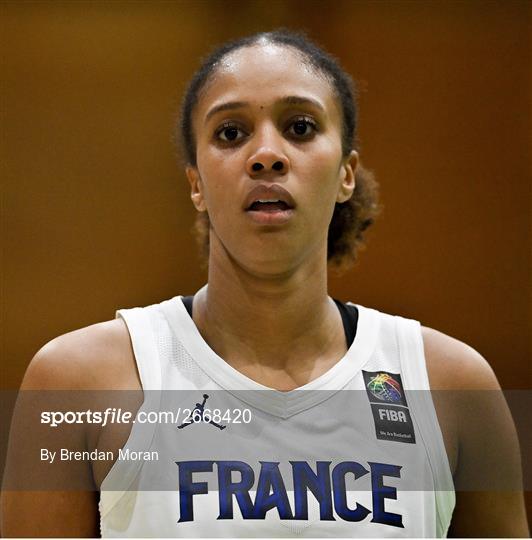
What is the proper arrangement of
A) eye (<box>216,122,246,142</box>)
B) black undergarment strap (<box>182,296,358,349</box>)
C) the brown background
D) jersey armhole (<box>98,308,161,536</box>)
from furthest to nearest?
the brown background → black undergarment strap (<box>182,296,358,349</box>) → eye (<box>216,122,246,142</box>) → jersey armhole (<box>98,308,161,536</box>)

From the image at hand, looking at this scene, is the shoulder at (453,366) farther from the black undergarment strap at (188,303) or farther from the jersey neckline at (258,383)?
the black undergarment strap at (188,303)

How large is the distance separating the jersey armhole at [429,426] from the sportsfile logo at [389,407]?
1 cm

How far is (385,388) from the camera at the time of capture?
1.26 meters

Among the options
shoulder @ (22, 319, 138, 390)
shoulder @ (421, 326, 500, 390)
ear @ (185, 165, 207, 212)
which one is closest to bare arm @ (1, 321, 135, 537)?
shoulder @ (22, 319, 138, 390)

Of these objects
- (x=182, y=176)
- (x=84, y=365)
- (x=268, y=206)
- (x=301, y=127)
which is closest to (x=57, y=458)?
(x=84, y=365)

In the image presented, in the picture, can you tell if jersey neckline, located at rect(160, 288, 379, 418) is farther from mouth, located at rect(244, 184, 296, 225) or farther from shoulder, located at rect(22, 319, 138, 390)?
mouth, located at rect(244, 184, 296, 225)

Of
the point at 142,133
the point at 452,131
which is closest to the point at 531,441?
the point at 452,131

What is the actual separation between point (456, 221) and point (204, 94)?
788 millimetres

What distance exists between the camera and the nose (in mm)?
Result: 1161

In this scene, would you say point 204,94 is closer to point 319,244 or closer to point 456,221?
point 319,244

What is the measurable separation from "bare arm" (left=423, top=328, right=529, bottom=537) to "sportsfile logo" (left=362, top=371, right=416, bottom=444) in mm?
70

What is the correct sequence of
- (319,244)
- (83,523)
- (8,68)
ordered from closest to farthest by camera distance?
(83,523), (319,244), (8,68)

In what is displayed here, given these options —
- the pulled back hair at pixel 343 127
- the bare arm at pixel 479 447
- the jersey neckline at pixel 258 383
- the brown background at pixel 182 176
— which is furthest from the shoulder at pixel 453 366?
the brown background at pixel 182 176

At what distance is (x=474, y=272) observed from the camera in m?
1.82
